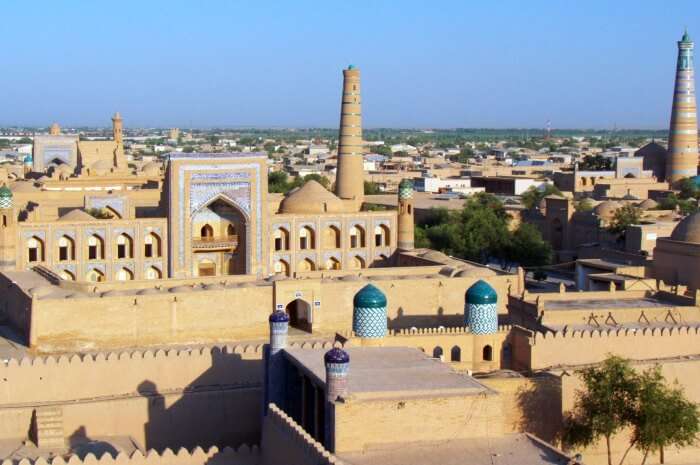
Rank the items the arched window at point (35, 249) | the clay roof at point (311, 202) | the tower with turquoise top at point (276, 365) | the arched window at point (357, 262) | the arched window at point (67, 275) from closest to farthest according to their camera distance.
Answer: the tower with turquoise top at point (276, 365) < the arched window at point (35, 249) < the arched window at point (67, 275) < the arched window at point (357, 262) < the clay roof at point (311, 202)

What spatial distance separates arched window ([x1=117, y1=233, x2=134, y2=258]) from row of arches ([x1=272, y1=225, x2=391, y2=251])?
3613 millimetres

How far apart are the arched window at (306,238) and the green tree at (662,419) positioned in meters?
16.4

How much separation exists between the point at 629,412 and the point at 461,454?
123 inches

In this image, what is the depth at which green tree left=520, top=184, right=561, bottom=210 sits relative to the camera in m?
46.1

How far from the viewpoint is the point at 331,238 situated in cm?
3080

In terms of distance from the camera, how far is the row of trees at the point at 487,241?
112ft

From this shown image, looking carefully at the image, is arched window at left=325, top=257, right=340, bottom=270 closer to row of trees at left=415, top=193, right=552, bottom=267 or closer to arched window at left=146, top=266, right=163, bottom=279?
arched window at left=146, top=266, right=163, bottom=279

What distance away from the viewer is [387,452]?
485 inches

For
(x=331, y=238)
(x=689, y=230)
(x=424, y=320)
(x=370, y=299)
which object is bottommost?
(x=424, y=320)

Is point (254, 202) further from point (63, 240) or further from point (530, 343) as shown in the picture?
point (530, 343)

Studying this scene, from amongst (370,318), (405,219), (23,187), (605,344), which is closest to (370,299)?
(370,318)

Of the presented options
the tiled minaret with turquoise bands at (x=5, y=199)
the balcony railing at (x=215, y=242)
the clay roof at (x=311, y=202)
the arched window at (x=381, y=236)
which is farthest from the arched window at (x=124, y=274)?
the arched window at (x=381, y=236)

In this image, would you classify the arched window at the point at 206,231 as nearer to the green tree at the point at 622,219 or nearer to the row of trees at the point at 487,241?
the row of trees at the point at 487,241

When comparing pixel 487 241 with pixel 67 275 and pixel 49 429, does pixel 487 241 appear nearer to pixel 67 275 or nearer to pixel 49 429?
pixel 67 275
